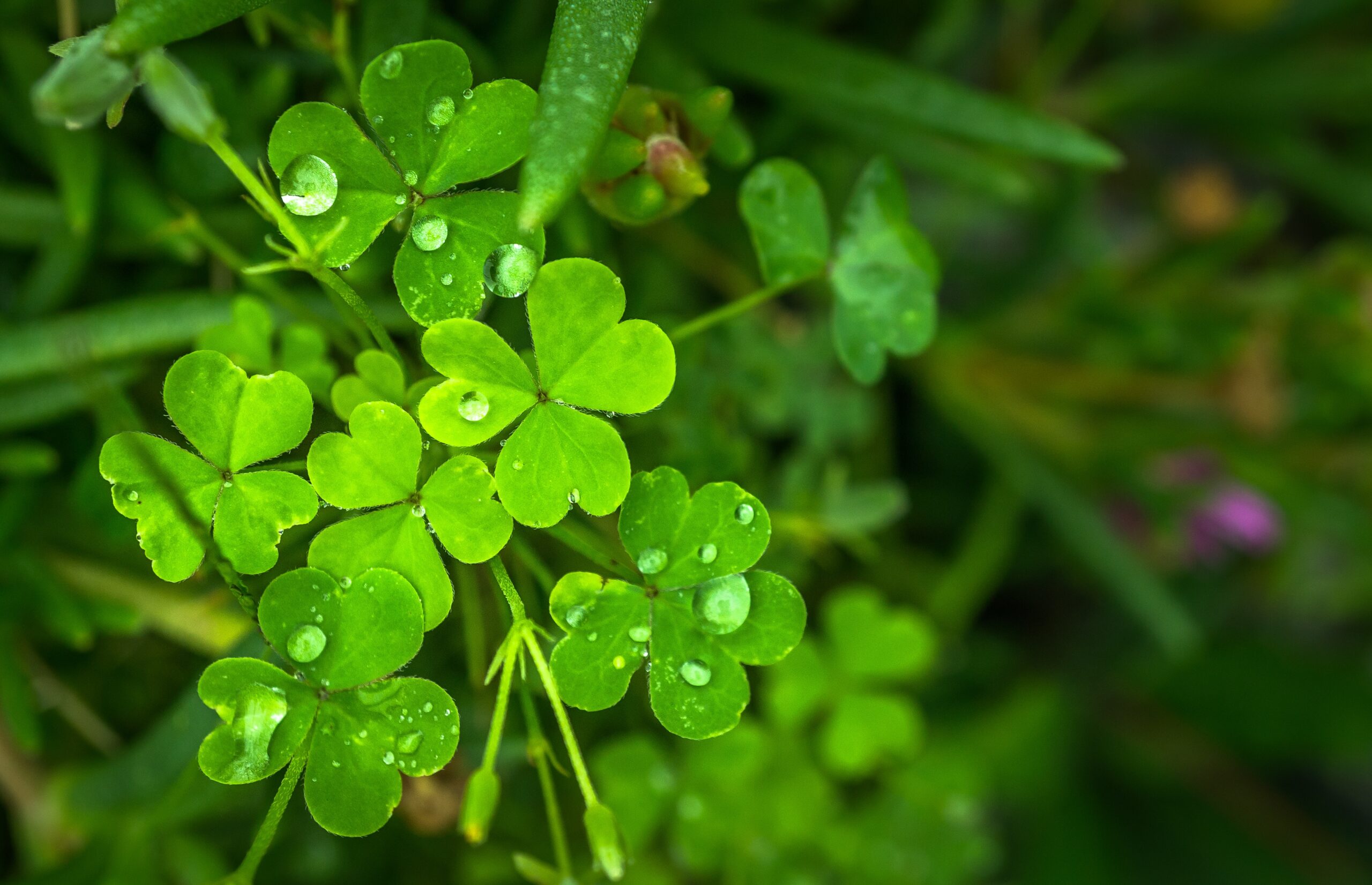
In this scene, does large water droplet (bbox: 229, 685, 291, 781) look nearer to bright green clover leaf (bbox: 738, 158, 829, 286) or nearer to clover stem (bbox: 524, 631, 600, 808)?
clover stem (bbox: 524, 631, 600, 808)

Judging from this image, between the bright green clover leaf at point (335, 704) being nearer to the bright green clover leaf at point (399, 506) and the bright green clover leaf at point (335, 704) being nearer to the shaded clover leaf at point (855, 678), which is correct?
the bright green clover leaf at point (399, 506)

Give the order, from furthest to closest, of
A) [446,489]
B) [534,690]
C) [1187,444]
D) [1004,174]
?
[1187,444] → [1004,174] → [534,690] → [446,489]

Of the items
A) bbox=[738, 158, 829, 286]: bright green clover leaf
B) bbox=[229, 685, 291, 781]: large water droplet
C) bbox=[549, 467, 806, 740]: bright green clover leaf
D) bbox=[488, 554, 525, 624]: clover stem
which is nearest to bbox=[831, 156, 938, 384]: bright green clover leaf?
bbox=[738, 158, 829, 286]: bright green clover leaf

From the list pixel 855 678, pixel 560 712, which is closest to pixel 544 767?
pixel 560 712

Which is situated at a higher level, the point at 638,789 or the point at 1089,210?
the point at 1089,210

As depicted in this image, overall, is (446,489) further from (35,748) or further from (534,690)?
(35,748)

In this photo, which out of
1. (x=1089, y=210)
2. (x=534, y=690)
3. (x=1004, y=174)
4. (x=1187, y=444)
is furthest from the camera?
(x=1089, y=210)

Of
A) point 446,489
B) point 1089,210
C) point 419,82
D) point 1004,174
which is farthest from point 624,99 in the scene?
point 1089,210

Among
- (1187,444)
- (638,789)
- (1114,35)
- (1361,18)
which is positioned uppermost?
(1361,18)
